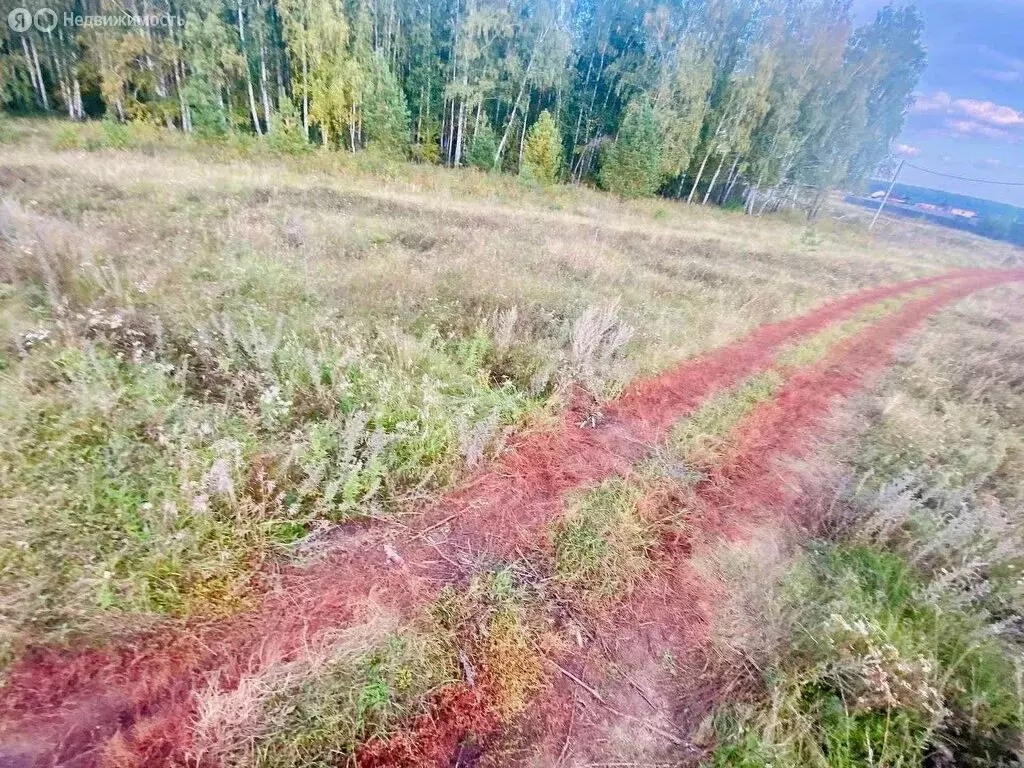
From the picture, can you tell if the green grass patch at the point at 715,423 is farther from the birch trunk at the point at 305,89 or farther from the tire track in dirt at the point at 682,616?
the birch trunk at the point at 305,89

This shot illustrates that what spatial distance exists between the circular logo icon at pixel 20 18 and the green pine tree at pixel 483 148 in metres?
19.6

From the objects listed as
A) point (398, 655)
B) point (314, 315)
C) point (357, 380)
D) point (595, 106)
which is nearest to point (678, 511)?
point (398, 655)

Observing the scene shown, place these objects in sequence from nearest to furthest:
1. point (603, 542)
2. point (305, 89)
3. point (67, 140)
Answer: point (603, 542)
point (67, 140)
point (305, 89)

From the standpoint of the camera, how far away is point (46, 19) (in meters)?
20.7

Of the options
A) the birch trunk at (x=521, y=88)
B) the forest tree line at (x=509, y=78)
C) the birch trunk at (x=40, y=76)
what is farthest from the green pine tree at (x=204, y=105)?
the birch trunk at (x=521, y=88)

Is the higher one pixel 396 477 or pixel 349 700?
pixel 396 477

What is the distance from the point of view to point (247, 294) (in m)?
6.08

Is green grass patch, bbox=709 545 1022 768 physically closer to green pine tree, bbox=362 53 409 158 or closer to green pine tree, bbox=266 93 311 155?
green pine tree, bbox=266 93 311 155

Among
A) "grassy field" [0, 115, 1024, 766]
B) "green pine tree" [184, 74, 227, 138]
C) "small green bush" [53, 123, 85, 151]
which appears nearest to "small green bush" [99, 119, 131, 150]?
"small green bush" [53, 123, 85, 151]

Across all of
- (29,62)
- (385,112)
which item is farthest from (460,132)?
(29,62)

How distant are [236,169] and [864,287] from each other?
21096 mm

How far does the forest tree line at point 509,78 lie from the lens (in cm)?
2189

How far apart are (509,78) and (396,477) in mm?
29391

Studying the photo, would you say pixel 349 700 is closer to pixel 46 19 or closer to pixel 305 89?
pixel 305 89
